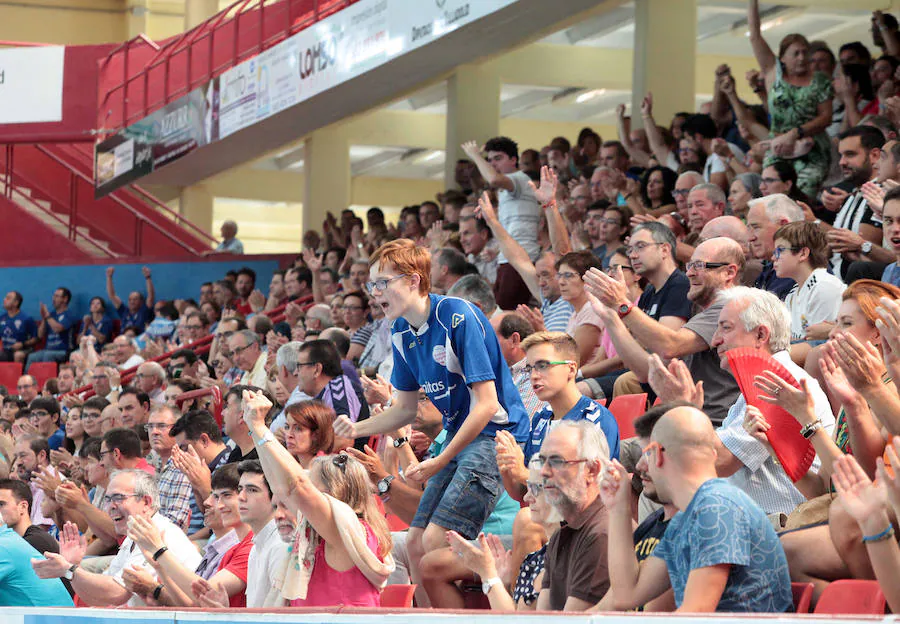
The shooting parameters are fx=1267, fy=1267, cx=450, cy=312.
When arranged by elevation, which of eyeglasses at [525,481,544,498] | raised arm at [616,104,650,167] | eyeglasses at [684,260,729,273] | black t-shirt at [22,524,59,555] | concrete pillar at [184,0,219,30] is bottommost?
black t-shirt at [22,524,59,555]

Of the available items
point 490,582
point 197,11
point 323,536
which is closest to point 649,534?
point 490,582

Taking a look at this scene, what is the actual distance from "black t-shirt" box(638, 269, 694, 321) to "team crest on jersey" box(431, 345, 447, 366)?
1.49m

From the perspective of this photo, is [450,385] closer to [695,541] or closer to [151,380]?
[695,541]

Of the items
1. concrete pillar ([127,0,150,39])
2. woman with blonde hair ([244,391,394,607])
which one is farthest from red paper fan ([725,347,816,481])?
concrete pillar ([127,0,150,39])

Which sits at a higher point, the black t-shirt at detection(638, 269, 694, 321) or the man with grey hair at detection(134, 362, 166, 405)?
the black t-shirt at detection(638, 269, 694, 321)

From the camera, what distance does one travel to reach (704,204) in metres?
7.26

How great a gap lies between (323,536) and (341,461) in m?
0.35

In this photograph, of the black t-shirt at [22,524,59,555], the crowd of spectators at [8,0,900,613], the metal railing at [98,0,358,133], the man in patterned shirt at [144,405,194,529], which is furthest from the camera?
the metal railing at [98,0,358,133]

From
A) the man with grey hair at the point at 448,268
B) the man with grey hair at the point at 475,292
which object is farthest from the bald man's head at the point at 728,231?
the man with grey hair at the point at 448,268

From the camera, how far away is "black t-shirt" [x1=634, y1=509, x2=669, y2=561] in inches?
149

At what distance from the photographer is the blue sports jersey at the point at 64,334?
52.7 feet

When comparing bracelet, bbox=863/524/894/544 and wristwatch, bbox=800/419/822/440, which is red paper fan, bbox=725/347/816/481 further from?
bracelet, bbox=863/524/894/544

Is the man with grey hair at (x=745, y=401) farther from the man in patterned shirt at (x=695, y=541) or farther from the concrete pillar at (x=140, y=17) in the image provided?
the concrete pillar at (x=140, y=17)

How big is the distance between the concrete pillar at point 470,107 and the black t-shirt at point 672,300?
774 cm
